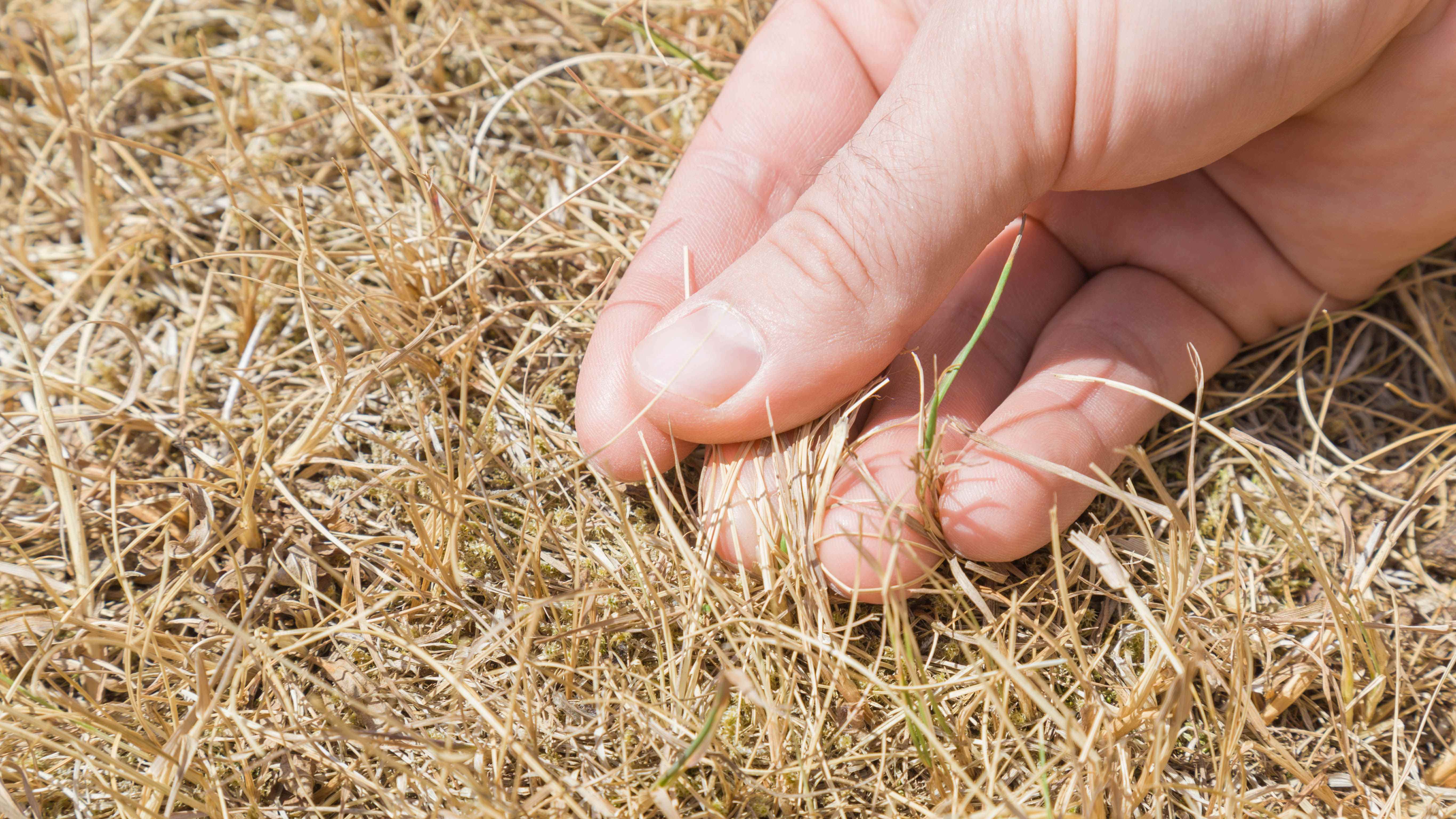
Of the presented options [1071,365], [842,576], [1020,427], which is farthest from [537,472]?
[1071,365]

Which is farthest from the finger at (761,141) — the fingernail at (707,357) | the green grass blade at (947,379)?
the green grass blade at (947,379)

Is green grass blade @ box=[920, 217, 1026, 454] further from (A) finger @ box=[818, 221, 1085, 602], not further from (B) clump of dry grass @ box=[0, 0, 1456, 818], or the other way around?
(B) clump of dry grass @ box=[0, 0, 1456, 818]

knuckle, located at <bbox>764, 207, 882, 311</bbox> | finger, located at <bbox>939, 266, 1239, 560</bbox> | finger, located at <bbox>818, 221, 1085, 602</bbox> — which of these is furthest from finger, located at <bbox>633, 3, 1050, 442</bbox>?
finger, located at <bbox>939, 266, 1239, 560</bbox>

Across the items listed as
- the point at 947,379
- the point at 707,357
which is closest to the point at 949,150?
the point at 947,379

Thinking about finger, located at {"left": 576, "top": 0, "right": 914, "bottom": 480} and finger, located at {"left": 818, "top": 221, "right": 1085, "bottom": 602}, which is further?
finger, located at {"left": 576, "top": 0, "right": 914, "bottom": 480}

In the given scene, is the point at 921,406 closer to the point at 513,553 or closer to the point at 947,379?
the point at 947,379

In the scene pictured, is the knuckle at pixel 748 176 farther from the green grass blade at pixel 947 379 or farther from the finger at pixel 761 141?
the green grass blade at pixel 947 379
